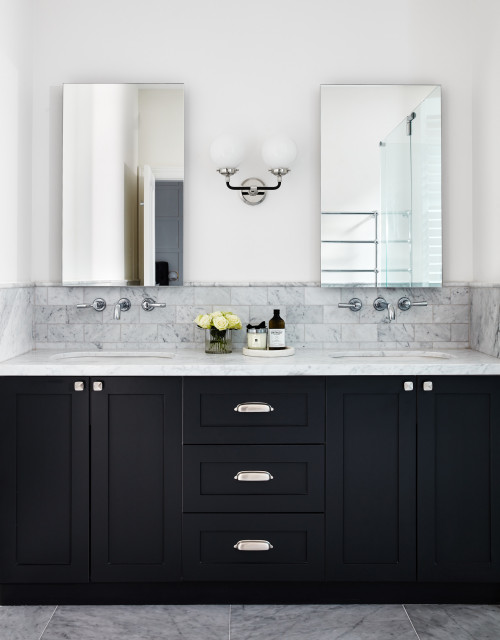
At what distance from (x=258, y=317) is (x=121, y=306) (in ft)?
2.15

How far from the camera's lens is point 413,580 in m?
2.30

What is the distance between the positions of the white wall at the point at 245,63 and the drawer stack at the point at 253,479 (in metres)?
0.96

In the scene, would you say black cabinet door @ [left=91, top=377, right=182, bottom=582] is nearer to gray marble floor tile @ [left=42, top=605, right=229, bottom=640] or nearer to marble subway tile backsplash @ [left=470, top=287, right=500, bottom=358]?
gray marble floor tile @ [left=42, top=605, right=229, bottom=640]

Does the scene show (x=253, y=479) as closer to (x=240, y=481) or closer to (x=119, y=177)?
(x=240, y=481)

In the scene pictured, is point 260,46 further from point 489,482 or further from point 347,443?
point 489,482

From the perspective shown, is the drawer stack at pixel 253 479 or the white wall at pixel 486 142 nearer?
the drawer stack at pixel 253 479

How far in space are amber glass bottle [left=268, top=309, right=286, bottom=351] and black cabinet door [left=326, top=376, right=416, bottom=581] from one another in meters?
0.41

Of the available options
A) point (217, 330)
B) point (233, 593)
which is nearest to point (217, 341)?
point (217, 330)

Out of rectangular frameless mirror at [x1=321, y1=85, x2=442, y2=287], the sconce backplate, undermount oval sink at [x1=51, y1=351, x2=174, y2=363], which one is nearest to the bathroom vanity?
undermount oval sink at [x1=51, y1=351, x2=174, y2=363]

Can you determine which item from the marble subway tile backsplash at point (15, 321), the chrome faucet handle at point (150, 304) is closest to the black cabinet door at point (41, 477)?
the marble subway tile backsplash at point (15, 321)

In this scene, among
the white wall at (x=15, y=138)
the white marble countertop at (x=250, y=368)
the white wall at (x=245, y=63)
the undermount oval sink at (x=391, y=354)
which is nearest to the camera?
the white marble countertop at (x=250, y=368)

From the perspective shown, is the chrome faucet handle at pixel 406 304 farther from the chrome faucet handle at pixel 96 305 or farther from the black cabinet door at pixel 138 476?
the chrome faucet handle at pixel 96 305

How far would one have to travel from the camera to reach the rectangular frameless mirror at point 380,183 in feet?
9.10

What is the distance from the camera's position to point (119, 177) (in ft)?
9.08
